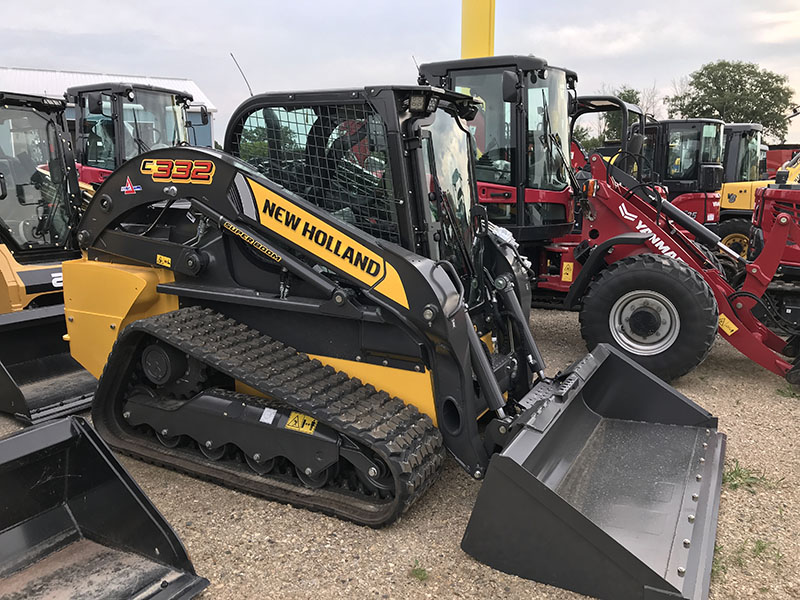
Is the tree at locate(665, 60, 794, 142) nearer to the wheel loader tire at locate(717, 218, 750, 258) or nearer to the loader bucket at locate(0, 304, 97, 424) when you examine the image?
the wheel loader tire at locate(717, 218, 750, 258)

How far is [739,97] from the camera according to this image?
36.4 m

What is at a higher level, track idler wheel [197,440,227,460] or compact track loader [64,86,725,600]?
compact track loader [64,86,725,600]

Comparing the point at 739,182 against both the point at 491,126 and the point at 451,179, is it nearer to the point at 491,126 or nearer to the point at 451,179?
the point at 491,126

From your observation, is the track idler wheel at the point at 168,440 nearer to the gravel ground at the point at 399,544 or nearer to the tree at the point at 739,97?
the gravel ground at the point at 399,544

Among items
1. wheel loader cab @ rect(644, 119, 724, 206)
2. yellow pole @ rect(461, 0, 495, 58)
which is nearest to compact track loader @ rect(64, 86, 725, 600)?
yellow pole @ rect(461, 0, 495, 58)

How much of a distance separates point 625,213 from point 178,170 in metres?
4.15

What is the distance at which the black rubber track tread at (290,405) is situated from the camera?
3.07 m

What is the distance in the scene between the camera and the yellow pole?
10.8 metres

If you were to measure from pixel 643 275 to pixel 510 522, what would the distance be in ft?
11.1

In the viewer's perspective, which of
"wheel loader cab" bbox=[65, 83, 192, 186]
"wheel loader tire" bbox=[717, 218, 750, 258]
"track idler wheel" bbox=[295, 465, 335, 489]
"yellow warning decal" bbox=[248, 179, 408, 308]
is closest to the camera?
"yellow warning decal" bbox=[248, 179, 408, 308]

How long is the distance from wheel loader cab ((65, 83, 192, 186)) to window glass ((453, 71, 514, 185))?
16.8ft

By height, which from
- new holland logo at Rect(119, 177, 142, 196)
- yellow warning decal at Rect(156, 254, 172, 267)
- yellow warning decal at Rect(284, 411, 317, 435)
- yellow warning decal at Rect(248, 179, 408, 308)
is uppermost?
new holland logo at Rect(119, 177, 142, 196)

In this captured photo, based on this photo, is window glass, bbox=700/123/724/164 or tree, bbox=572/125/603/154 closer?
window glass, bbox=700/123/724/164

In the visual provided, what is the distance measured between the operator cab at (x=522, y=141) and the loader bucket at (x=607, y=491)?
110 inches
